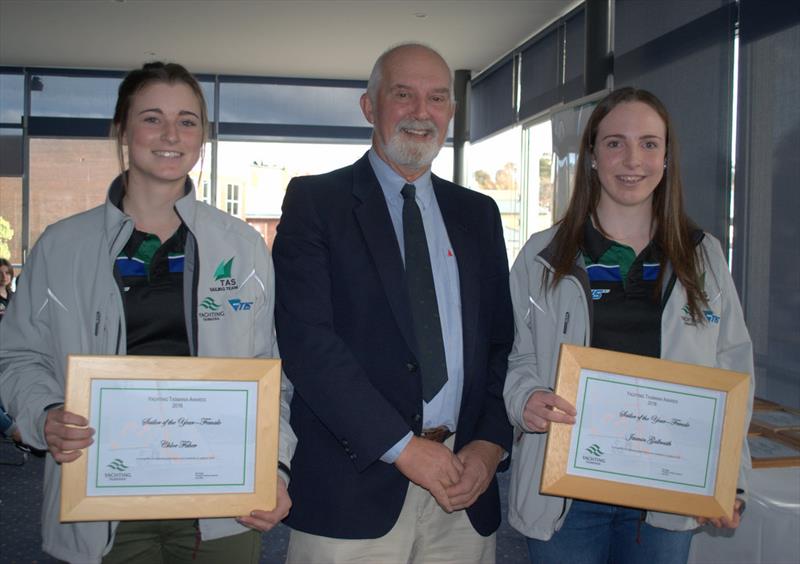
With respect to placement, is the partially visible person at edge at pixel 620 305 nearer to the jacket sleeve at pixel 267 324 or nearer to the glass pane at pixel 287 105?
the jacket sleeve at pixel 267 324

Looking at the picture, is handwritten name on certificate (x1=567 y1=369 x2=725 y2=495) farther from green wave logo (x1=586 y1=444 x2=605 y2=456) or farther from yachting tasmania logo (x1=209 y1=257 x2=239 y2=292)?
yachting tasmania logo (x1=209 y1=257 x2=239 y2=292)

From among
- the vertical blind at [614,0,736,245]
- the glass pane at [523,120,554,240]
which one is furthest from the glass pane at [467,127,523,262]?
the vertical blind at [614,0,736,245]

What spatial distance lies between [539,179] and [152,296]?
6.98m

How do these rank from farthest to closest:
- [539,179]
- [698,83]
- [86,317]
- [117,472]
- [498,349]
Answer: [539,179], [698,83], [498,349], [86,317], [117,472]

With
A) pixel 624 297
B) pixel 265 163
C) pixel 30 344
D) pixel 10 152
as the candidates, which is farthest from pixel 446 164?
pixel 30 344

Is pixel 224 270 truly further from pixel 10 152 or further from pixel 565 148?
pixel 10 152

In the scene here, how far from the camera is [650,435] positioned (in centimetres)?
161

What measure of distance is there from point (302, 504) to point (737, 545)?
1.31 metres

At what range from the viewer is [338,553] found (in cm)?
169

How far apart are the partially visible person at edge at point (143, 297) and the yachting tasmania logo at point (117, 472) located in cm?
11

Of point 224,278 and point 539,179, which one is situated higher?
point 539,179

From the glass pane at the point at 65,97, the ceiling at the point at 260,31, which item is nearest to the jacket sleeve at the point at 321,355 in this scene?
the ceiling at the point at 260,31

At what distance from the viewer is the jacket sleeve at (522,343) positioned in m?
1.76

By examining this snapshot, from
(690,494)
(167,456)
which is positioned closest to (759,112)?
(690,494)
